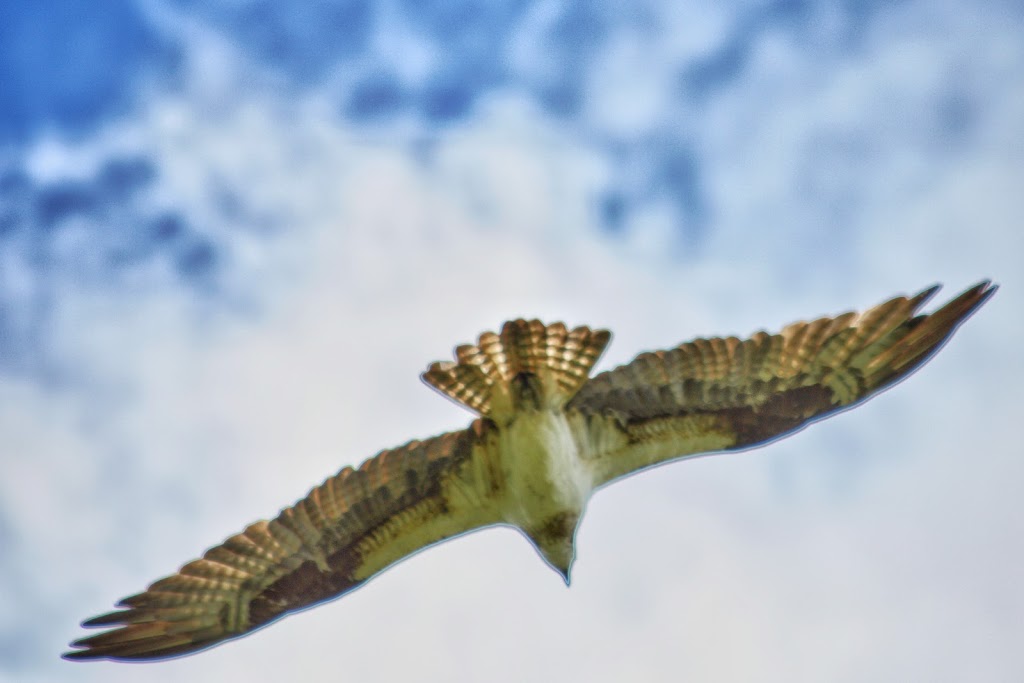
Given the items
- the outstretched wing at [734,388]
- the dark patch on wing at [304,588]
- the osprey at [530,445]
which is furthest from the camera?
the dark patch on wing at [304,588]

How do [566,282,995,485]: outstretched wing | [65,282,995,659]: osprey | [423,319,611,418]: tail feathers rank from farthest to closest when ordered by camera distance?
[566,282,995,485]: outstretched wing
[65,282,995,659]: osprey
[423,319,611,418]: tail feathers

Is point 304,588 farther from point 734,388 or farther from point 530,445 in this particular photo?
point 734,388

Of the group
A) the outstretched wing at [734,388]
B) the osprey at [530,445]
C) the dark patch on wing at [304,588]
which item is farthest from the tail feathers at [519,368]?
the dark patch on wing at [304,588]

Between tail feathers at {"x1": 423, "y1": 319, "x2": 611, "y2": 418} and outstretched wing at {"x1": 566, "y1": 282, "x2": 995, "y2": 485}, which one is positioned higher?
tail feathers at {"x1": 423, "y1": 319, "x2": 611, "y2": 418}

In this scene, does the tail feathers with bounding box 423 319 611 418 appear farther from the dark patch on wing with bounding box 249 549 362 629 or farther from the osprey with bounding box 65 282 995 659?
the dark patch on wing with bounding box 249 549 362 629

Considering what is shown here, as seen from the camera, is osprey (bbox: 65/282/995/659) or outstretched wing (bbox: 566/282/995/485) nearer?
osprey (bbox: 65/282/995/659)

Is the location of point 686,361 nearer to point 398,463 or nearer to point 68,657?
point 398,463

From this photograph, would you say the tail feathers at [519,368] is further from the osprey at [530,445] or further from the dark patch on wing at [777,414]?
the dark patch on wing at [777,414]

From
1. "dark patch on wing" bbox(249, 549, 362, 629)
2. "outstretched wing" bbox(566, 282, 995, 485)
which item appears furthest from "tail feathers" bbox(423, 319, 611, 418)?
"dark patch on wing" bbox(249, 549, 362, 629)

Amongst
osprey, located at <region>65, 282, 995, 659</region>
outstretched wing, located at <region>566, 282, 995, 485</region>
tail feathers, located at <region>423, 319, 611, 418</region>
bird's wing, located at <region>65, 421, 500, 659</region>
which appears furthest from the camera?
bird's wing, located at <region>65, 421, 500, 659</region>
